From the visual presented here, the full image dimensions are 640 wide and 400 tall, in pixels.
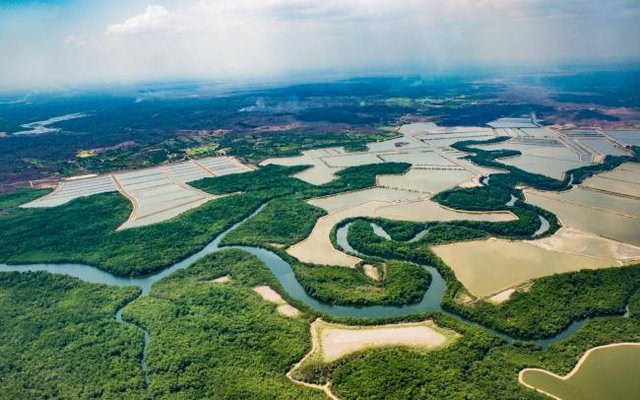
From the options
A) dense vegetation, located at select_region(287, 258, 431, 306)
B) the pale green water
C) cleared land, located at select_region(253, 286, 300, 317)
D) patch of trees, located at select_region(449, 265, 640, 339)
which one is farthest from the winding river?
the pale green water

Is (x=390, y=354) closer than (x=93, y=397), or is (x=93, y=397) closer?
(x=93, y=397)

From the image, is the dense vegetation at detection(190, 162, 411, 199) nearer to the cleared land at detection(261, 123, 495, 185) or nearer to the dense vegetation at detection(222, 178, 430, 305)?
the cleared land at detection(261, 123, 495, 185)

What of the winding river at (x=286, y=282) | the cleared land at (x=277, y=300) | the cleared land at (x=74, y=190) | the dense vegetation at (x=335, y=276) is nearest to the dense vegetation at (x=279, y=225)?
the dense vegetation at (x=335, y=276)

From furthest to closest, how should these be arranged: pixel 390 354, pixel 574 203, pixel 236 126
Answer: pixel 236 126, pixel 574 203, pixel 390 354

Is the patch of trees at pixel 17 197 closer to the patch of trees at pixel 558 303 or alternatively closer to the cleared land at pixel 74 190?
the cleared land at pixel 74 190

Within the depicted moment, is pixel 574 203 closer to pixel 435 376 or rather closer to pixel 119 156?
pixel 435 376

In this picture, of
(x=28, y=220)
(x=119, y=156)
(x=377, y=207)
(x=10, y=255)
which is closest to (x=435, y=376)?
(x=377, y=207)
